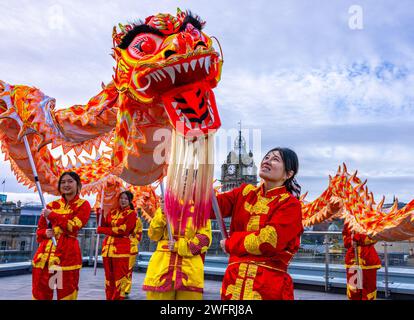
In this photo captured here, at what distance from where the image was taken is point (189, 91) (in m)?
2.52

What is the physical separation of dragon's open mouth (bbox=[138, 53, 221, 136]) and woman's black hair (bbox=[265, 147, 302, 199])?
424mm

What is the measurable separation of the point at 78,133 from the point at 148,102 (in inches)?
57.1

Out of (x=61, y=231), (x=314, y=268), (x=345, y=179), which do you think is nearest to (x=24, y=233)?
(x=61, y=231)

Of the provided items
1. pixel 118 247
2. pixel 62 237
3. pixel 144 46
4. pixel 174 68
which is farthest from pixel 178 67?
pixel 118 247

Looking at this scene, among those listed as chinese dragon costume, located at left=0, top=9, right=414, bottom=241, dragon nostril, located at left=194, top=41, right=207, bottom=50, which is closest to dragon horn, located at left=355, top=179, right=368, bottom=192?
chinese dragon costume, located at left=0, top=9, right=414, bottom=241

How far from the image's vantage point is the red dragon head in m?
2.43

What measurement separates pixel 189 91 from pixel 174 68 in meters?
0.17

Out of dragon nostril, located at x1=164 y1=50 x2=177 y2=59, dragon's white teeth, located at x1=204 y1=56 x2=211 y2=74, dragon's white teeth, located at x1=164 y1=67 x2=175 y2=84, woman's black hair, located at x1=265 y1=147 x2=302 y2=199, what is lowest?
woman's black hair, located at x1=265 y1=147 x2=302 y2=199

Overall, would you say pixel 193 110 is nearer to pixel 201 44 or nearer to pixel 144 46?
pixel 201 44

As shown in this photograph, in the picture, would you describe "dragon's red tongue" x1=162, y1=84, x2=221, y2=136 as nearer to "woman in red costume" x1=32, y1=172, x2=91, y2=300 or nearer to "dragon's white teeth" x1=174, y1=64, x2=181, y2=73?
"dragon's white teeth" x1=174, y1=64, x2=181, y2=73

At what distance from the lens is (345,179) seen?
5.59 metres

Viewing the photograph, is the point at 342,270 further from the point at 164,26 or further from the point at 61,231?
the point at 164,26
